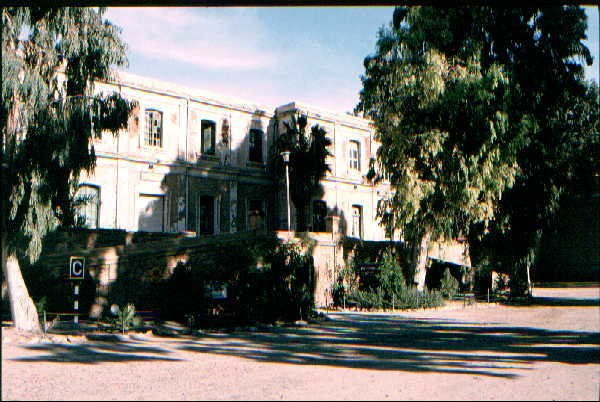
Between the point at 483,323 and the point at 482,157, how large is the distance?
5955mm

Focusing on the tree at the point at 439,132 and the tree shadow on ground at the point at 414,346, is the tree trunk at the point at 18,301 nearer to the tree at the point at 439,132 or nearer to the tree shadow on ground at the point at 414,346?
the tree shadow on ground at the point at 414,346

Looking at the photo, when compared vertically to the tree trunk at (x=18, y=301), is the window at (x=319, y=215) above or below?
above

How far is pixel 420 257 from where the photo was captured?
890 inches

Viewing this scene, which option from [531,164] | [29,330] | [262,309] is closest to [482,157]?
[531,164]

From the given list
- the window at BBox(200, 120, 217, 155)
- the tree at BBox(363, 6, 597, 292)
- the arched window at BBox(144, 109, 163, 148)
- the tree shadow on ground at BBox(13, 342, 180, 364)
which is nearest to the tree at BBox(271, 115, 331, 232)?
the window at BBox(200, 120, 217, 155)

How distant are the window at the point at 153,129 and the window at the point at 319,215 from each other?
1020 cm

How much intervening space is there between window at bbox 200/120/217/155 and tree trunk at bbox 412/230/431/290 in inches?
496

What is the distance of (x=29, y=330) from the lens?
42.3 ft

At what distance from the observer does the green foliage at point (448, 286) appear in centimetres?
2447

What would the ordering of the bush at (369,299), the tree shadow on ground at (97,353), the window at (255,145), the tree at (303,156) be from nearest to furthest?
the tree shadow on ground at (97,353)
the bush at (369,299)
the tree at (303,156)
the window at (255,145)

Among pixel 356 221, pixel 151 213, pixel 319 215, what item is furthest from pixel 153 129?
pixel 356 221

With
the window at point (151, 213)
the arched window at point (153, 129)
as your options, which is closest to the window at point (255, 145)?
the arched window at point (153, 129)

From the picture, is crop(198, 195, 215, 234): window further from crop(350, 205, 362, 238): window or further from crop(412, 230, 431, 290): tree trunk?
crop(412, 230, 431, 290): tree trunk

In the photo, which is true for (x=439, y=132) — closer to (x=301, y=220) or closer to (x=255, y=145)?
(x=301, y=220)
